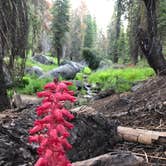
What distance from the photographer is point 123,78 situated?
40.9 ft

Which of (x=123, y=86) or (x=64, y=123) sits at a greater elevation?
(x=64, y=123)

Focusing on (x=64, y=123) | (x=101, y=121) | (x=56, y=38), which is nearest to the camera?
(x=64, y=123)

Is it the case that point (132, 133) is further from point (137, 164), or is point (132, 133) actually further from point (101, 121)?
point (137, 164)

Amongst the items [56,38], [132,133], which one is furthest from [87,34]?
[132,133]

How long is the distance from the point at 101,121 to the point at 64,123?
71.7 inches

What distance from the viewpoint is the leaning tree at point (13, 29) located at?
514 cm

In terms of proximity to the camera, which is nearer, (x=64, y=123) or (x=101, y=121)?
(x=64, y=123)

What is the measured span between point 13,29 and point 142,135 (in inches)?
112

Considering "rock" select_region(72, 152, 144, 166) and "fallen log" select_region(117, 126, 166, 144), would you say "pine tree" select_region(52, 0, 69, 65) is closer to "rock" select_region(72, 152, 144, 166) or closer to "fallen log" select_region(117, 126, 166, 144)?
"fallen log" select_region(117, 126, 166, 144)

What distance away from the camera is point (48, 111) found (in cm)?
135

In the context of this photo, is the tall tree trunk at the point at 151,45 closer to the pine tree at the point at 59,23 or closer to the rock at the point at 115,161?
the rock at the point at 115,161

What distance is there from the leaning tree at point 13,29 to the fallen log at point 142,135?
249 centimetres

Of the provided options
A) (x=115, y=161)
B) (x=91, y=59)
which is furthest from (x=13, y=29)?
(x=91, y=59)

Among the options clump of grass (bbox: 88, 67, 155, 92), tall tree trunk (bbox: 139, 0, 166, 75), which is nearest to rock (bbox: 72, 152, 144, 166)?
tall tree trunk (bbox: 139, 0, 166, 75)
